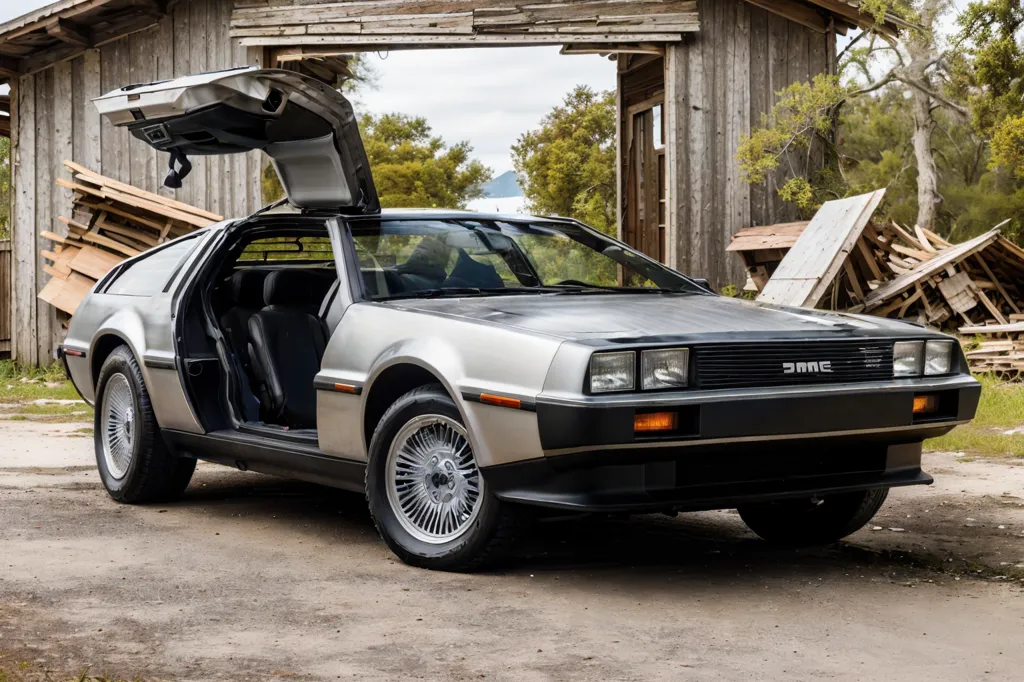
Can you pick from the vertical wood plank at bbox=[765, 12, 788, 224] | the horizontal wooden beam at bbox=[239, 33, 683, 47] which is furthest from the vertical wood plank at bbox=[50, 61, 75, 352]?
the vertical wood plank at bbox=[765, 12, 788, 224]

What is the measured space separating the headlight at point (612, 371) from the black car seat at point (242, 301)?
2864 millimetres

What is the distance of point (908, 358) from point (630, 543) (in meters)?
1.52

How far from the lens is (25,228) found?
15.9 metres

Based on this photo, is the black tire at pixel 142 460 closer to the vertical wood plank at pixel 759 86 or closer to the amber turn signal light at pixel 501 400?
the amber turn signal light at pixel 501 400

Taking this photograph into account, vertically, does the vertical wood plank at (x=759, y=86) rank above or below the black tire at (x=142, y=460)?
above

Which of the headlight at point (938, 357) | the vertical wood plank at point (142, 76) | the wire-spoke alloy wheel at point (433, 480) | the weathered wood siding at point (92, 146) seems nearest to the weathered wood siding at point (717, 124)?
the weathered wood siding at point (92, 146)

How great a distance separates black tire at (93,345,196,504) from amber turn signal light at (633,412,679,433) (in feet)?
10.6

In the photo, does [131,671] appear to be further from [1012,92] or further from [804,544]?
[1012,92]

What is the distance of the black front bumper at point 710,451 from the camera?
464 centimetres

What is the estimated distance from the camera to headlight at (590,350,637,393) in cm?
466

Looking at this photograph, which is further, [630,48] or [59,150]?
[59,150]

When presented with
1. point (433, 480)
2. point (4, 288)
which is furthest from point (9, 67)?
point (433, 480)

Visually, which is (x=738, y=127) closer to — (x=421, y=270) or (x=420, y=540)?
(x=421, y=270)

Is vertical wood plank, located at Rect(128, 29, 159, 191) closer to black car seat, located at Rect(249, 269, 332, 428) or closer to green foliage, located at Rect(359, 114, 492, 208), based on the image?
black car seat, located at Rect(249, 269, 332, 428)
